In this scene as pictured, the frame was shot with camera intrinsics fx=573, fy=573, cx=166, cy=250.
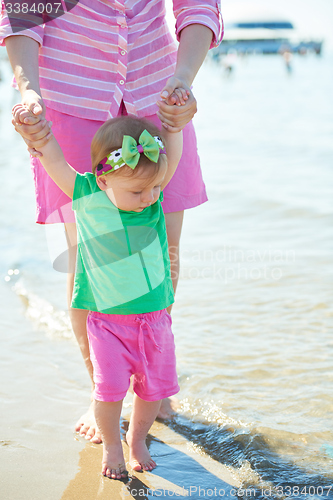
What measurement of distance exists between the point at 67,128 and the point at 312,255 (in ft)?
9.48

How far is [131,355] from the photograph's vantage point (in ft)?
6.34

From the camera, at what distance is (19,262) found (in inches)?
175

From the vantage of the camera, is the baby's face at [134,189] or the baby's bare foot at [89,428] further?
the baby's bare foot at [89,428]

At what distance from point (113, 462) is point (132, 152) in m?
1.07

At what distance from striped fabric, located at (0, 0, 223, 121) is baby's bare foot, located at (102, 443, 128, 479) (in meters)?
1.19

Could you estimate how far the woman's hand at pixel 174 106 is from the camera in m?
1.87

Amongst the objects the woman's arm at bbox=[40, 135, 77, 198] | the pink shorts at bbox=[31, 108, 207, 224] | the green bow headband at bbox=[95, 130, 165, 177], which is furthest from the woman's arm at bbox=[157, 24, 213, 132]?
the woman's arm at bbox=[40, 135, 77, 198]

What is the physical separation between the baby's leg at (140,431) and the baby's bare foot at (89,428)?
0.63 feet

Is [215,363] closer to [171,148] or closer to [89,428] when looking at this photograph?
[89,428]

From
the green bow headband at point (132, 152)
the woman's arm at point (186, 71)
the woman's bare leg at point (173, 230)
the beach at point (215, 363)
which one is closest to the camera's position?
the green bow headband at point (132, 152)

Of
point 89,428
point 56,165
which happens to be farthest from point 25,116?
point 89,428

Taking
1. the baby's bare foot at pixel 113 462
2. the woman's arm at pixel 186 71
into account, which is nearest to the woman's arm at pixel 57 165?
the woman's arm at pixel 186 71

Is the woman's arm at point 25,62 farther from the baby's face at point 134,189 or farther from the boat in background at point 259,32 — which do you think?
the boat in background at point 259,32

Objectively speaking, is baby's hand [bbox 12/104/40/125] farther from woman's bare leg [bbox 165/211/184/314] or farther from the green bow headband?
woman's bare leg [bbox 165/211/184/314]
